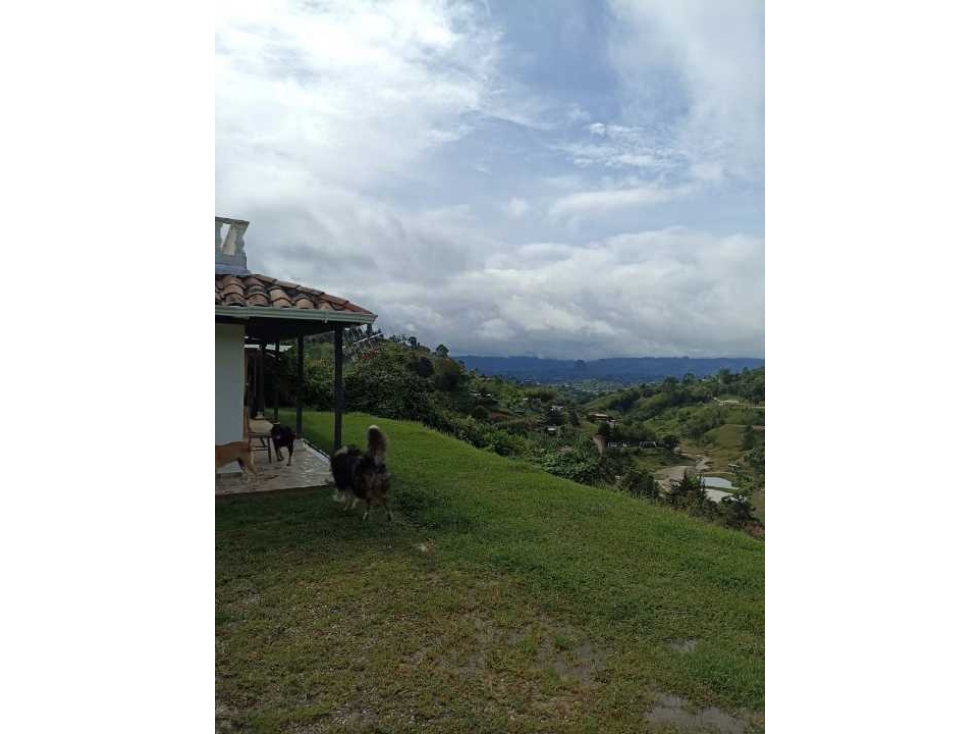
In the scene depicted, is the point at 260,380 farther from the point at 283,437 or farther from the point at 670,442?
the point at 670,442

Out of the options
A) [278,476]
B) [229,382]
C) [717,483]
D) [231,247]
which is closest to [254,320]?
[229,382]

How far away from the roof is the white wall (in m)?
0.51

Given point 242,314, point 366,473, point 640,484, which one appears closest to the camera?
point 366,473

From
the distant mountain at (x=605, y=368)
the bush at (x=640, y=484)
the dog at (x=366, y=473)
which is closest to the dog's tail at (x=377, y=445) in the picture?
the dog at (x=366, y=473)

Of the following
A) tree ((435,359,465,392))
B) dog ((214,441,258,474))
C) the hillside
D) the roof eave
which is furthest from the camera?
tree ((435,359,465,392))

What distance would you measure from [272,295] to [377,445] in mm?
1817

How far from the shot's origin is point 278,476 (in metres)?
5.53

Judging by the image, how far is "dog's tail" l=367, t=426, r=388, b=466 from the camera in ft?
12.9

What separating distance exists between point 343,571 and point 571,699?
1.65 m

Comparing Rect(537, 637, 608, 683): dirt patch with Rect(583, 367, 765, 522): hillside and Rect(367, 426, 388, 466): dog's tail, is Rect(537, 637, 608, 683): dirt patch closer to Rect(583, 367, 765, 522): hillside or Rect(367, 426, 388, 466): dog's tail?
Rect(367, 426, 388, 466): dog's tail

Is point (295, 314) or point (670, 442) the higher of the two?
point (295, 314)

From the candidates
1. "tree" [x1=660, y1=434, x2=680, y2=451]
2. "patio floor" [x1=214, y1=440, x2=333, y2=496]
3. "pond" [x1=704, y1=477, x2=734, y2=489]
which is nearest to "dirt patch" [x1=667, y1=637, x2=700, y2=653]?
"patio floor" [x1=214, y1=440, x2=333, y2=496]
